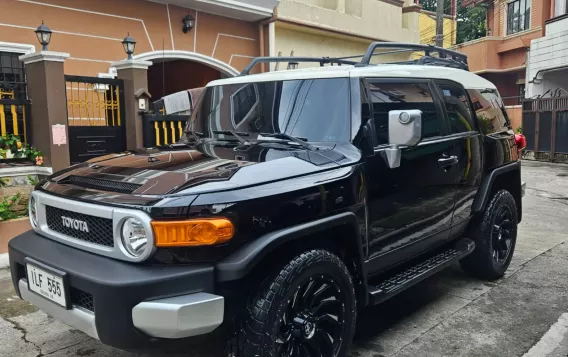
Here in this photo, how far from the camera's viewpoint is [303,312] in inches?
107

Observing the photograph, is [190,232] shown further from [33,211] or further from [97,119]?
[97,119]

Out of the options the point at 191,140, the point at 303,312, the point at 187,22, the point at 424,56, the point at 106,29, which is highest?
the point at 187,22

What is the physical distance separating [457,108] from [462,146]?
0.36m

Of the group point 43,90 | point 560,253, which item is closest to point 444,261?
point 560,253

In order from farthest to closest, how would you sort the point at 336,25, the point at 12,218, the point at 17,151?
the point at 336,25 < the point at 17,151 < the point at 12,218

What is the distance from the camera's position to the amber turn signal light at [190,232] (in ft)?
7.72

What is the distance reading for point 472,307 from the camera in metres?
4.12

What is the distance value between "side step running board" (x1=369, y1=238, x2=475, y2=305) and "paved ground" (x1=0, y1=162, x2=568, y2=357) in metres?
0.41

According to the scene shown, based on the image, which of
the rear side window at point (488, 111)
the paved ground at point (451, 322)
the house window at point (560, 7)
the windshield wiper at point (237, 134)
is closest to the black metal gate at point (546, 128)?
the house window at point (560, 7)

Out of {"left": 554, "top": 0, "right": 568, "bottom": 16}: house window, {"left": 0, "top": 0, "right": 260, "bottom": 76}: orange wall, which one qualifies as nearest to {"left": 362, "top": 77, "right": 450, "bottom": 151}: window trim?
{"left": 0, "top": 0, "right": 260, "bottom": 76}: orange wall

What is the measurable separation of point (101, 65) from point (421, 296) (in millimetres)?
6909

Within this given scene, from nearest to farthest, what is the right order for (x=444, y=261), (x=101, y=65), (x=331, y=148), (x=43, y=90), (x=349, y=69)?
(x=331, y=148)
(x=349, y=69)
(x=444, y=261)
(x=43, y=90)
(x=101, y=65)

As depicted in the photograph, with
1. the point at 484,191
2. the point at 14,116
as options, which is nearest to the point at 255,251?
the point at 484,191

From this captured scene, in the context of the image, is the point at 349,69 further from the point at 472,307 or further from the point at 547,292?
the point at 547,292
